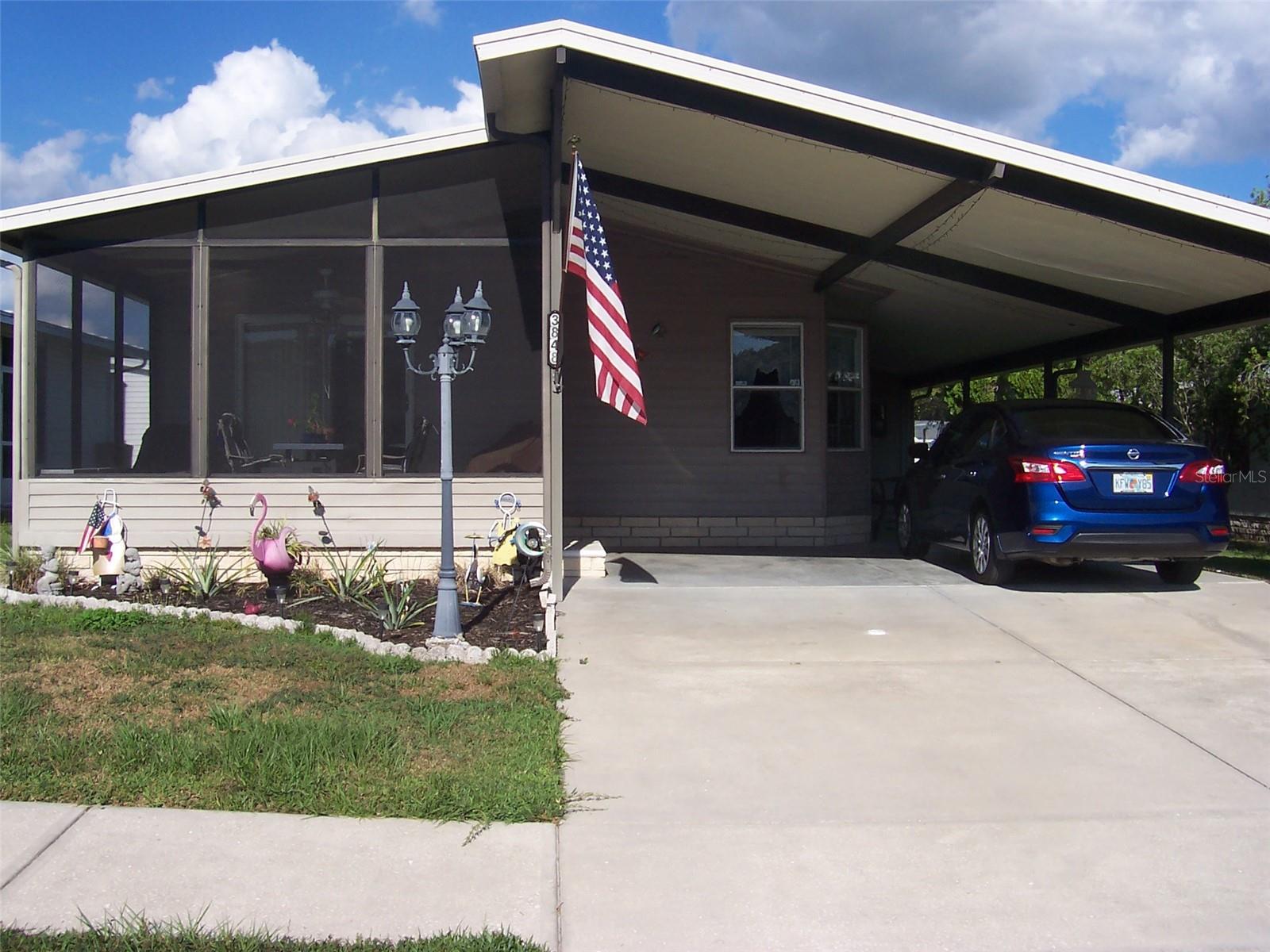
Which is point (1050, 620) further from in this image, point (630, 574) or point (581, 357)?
point (581, 357)

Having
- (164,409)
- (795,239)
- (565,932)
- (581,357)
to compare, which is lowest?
(565,932)

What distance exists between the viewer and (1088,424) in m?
9.34

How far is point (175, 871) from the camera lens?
13.2ft

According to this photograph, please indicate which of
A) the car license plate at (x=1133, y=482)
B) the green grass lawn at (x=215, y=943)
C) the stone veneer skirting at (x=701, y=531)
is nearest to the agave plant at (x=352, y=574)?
the stone veneer skirting at (x=701, y=531)

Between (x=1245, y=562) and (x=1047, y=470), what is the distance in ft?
13.6

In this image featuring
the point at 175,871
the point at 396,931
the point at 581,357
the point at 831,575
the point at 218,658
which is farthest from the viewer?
the point at 581,357

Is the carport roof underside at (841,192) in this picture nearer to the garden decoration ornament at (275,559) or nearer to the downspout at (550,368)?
the downspout at (550,368)

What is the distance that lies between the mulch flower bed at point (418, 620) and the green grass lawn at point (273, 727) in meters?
0.44

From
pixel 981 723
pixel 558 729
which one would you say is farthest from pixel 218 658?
pixel 981 723

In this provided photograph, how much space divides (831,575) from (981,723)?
4.39 metres

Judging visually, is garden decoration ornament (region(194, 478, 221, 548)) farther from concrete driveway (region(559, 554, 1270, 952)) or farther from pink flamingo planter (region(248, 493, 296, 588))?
concrete driveway (region(559, 554, 1270, 952))

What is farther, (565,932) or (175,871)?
(175,871)

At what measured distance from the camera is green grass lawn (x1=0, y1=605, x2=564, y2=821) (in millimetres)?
4684

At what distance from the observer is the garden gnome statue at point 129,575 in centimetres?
893
